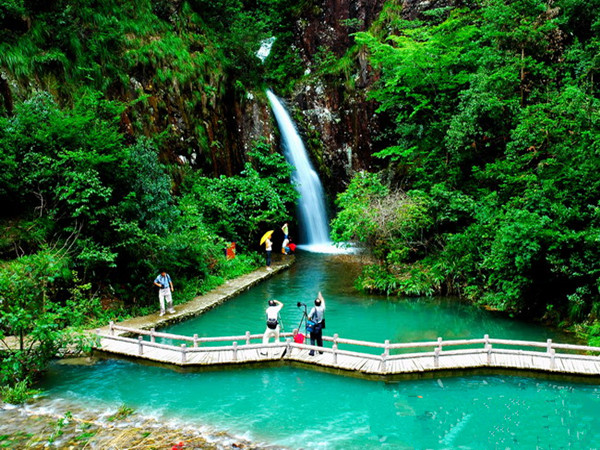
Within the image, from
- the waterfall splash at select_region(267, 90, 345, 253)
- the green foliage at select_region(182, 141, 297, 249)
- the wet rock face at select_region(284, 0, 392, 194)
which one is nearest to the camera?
the green foliage at select_region(182, 141, 297, 249)

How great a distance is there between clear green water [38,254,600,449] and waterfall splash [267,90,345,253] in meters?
14.4

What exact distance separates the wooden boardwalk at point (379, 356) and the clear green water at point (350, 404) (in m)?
0.27

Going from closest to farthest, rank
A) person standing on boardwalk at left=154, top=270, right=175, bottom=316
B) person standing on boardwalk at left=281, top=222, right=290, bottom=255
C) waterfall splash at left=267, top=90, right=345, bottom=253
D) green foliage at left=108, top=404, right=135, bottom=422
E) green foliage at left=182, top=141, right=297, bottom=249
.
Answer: green foliage at left=108, top=404, right=135, bottom=422, person standing on boardwalk at left=154, top=270, right=175, bottom=316, green foliage at left=182, top=141, right=297, bottom=249, person standing on boardwalk at left=281, top=222, right=290, bottom=255, waterfall splash at left=267, top=90, right=345, bottom=253

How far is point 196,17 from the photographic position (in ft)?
83.3

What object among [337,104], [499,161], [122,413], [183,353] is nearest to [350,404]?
[183,353]

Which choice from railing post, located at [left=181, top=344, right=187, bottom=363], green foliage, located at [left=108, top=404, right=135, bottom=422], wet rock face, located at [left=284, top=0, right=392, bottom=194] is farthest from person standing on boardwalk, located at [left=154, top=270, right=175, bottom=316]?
wet rock face, located at [left=284, top=0, right=392, bottom=194]

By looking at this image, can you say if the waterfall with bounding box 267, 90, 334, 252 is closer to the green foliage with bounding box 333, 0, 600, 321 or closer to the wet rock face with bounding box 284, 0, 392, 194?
the wet rock face with bounding box 284, 0, 392, 194

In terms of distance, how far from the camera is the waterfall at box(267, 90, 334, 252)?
2636 centimetres

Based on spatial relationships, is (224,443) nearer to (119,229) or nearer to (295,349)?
(295,349)

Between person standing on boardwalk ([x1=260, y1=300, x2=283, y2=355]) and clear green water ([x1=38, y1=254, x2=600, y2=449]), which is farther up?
person standing on boardwalk ([x1=260, y1=300, x2=283, y2=355])

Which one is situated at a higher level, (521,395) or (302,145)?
(302,145)

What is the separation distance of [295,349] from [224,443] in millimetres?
3662

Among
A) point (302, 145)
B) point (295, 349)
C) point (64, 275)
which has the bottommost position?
point (295, 349)

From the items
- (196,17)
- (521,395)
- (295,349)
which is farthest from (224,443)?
(196,17)
